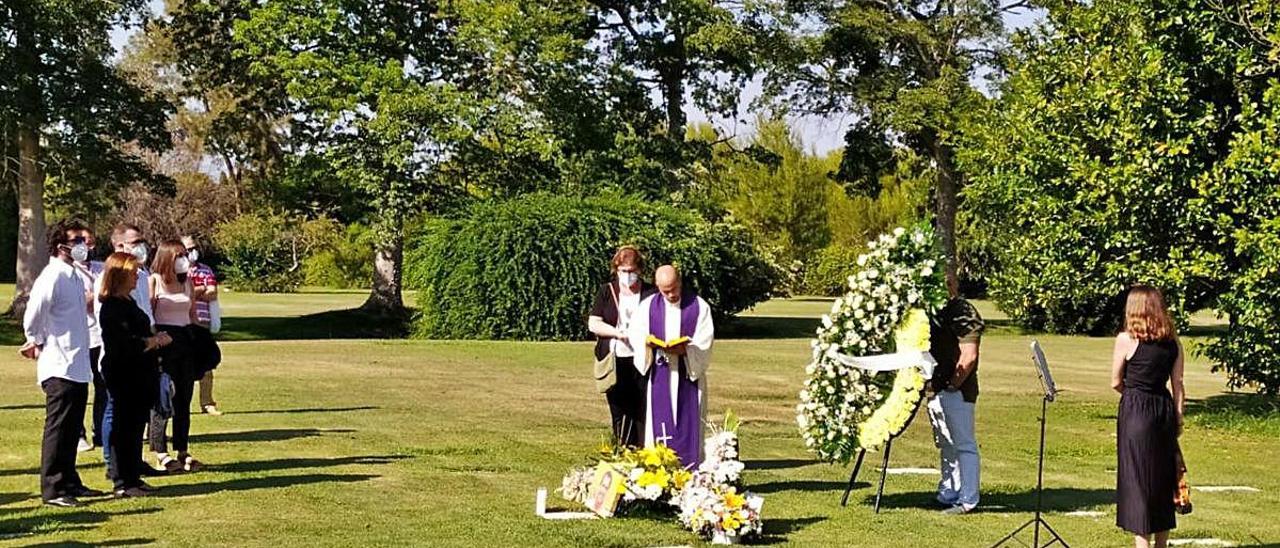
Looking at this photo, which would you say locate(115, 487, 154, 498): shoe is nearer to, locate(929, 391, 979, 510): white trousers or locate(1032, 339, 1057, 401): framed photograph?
locate(929, 391, 979, 510): white trousers

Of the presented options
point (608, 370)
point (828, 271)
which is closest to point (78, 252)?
point (608, 370)

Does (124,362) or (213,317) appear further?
(213,317)

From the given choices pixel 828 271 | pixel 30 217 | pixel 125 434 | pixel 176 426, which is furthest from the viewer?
pixel 828 271

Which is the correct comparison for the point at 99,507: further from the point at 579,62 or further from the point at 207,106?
the point at 207,106

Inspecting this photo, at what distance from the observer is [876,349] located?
1134 cm

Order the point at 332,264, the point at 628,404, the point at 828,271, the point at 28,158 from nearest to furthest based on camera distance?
the point at 628,404 < the point at 28,158 < the point at 828,271 < the point at 332,264

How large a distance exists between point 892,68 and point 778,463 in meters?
38.7

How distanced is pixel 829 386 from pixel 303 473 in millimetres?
4716

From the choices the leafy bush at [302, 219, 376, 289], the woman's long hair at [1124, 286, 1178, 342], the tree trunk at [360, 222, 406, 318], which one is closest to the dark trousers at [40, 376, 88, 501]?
the woman's long hair at [1124, 286, 1178, 342]

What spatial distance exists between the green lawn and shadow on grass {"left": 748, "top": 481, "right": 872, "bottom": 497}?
0.12 ft

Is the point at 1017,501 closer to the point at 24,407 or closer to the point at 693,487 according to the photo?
the point at 693,487

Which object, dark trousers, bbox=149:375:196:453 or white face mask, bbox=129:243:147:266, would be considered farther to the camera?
dark trousers, bbox=149:375:196:453

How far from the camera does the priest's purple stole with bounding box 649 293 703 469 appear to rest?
38.5 ft

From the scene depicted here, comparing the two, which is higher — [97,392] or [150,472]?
[97,392]
